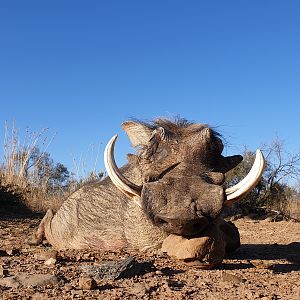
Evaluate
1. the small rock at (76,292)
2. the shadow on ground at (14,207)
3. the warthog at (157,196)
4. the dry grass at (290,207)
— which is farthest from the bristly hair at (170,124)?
the dry grass at (290,207)

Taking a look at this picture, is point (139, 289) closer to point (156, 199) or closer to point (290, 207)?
point (156, 199)

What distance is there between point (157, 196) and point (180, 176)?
243mm

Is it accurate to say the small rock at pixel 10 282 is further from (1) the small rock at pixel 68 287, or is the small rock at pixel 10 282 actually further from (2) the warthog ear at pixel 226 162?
(2) the warthog ear at pixel 226 162

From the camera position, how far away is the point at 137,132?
4180mm

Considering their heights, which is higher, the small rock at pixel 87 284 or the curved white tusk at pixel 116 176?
the curved white tusk at pixel 116 176

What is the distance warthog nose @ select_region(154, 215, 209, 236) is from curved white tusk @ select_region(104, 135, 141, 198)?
435 mm

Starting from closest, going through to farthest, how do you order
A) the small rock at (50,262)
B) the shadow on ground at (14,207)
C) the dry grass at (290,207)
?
the small rock at (50,262) → the shadow on ground at (14,207) → the dry grass at (290,207)

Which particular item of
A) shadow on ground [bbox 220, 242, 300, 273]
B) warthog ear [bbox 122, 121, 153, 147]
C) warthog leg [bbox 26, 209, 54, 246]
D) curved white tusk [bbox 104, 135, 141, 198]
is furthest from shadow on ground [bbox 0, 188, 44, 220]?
curved white tusk [bbox 104, 135, 141, 198]

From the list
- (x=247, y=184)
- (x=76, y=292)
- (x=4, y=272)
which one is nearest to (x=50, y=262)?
(x=4, y=272)

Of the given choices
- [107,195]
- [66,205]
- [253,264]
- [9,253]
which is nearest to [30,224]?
[66,205]

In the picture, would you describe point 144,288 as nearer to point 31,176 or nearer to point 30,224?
point 30,224

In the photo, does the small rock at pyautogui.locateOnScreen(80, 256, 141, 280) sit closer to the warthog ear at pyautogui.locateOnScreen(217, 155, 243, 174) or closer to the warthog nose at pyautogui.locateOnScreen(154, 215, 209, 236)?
the warthog nose at pyautogui.locateOnScreen(154, 215, 209, 236)

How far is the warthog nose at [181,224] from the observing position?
2.91 metres

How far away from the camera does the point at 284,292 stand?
9.30ft
